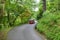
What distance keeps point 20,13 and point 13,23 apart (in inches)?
193

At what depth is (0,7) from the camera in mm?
17797

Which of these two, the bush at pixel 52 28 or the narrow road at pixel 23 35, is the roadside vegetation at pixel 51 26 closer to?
the bush at pixel 52 28

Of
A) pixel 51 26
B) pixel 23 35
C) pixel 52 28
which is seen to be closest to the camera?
pixel 52 28

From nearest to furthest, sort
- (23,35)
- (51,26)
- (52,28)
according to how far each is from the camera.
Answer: (52,28)
(51,26)
(23,35)

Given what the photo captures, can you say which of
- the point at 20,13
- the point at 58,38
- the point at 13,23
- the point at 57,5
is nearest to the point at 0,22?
the point at 57,5

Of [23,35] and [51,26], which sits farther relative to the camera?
[23,35]

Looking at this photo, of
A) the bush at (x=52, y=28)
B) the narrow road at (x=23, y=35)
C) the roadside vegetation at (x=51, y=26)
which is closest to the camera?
the bush at (x=52, y=28)

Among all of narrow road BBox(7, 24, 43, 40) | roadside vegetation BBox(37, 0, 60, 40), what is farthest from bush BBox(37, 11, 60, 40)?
narrow road BBox(7, 24, 43, 40)

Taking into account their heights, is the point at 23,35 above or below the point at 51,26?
below

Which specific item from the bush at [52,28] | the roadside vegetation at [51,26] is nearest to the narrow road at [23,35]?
the roadside vegetation at [51,26]

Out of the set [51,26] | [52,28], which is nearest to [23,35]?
[51,26]

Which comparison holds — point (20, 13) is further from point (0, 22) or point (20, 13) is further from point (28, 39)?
point (28, 39)

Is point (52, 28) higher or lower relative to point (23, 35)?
higher

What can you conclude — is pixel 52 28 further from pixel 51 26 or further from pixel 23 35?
pixel 23 35
